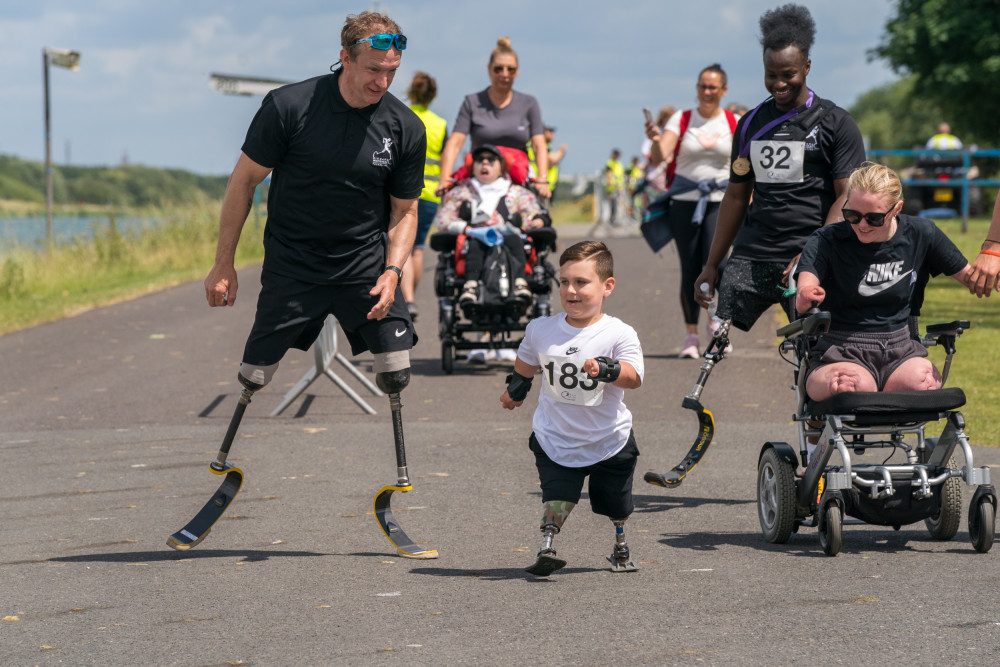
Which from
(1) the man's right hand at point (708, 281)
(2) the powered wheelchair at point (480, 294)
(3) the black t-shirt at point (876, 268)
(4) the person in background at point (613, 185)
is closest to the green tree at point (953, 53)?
(4) the person in background at point (613, 185)

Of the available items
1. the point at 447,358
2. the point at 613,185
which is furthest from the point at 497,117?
the point at 613,185

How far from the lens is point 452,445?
8633 millimetres

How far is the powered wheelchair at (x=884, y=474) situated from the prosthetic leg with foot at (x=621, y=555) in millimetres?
779

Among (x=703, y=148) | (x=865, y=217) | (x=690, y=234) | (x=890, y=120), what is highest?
(x=890, y=120)

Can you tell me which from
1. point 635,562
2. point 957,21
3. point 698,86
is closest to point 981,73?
point 957,21

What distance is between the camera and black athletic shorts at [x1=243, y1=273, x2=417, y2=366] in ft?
19.6

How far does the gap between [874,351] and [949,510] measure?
0.74m

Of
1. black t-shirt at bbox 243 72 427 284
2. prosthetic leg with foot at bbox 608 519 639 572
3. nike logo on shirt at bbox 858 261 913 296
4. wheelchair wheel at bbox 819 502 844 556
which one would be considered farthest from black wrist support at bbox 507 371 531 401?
nike logo on shirt at bbox 858 261 913 296

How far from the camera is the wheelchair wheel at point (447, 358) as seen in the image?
1166 cm

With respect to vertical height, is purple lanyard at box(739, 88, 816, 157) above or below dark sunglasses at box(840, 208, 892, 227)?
above

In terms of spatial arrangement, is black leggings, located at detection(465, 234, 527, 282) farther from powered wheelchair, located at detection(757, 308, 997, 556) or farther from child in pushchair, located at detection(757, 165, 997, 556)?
powered wheelchair, located at detection(757, 308, 997, 556)

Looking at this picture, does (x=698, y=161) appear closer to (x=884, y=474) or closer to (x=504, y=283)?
(x=504, y=283)

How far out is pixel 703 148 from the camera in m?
11.4

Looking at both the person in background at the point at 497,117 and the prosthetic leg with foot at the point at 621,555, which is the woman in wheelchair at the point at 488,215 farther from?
the prosthetic leg with foot at the point at 621,555
